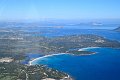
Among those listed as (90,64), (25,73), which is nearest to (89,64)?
(90,64)

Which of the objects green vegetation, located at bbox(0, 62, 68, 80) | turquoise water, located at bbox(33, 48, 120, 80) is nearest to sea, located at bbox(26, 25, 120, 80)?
turquoise water, located at bbox(33, 48, 120, 80)

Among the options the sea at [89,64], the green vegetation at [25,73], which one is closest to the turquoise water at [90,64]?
the sea at [89,64]

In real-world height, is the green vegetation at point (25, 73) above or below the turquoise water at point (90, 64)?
above

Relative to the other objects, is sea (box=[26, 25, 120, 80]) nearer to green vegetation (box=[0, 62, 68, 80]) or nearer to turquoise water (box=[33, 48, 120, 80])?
turquoise water (box=[33, 48, 120, 80])

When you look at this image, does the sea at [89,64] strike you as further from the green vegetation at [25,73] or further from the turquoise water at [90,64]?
the green vegetation at [25,73]

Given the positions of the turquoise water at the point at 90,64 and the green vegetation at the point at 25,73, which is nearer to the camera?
the green vegetation at the point at 25,73

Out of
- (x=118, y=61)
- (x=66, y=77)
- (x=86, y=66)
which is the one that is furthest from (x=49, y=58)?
(x=66, y=77)

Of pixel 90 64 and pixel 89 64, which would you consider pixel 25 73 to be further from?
pixel 90 64

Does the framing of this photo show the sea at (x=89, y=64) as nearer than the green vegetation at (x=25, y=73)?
No

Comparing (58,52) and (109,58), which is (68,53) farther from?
(109,58)
